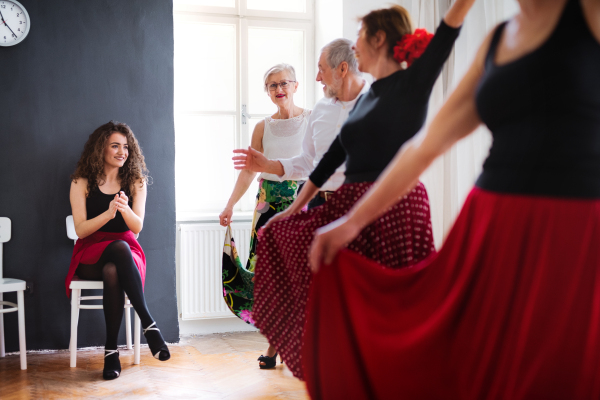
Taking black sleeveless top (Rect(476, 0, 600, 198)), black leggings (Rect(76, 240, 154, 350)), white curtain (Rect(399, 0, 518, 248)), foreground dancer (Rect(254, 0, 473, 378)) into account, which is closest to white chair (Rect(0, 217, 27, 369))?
black leggings (Rect(76, 240, 154, 350))

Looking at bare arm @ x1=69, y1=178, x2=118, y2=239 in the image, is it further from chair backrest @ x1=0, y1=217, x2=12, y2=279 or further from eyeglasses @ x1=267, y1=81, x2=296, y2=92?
eyeglasses @ x1=267, y1=81, x2=296, y2=92

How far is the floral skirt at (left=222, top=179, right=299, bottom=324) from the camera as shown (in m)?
2.63

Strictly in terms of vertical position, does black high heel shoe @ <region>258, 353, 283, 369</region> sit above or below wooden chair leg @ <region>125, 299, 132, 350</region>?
below

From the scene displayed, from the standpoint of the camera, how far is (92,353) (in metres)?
3.35

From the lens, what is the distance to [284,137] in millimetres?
3029

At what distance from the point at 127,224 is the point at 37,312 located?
93cm

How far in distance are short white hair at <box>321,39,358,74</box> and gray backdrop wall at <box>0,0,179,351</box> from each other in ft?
6.12

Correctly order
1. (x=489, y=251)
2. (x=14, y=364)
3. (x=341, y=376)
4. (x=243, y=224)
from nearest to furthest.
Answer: (x=489, y=251) < (x=341, y=376) < (x=14, y=364) < (x=243, y=224)

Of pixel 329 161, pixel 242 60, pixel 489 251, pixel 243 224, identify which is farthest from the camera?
pixel 242 60

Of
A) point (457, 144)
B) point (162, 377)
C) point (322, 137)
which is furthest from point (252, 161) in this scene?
point (457, 144)

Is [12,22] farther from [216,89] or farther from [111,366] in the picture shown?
[111,366]

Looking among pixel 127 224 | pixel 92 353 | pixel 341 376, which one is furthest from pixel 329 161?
pixel 92 353

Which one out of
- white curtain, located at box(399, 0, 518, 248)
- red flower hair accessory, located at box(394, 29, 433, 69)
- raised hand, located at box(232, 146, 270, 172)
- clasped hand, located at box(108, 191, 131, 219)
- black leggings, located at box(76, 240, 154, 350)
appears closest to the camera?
red flower hair accessory, located at box(394, 29, 433, 69)

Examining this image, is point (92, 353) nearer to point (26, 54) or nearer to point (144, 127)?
point (144, 127)
